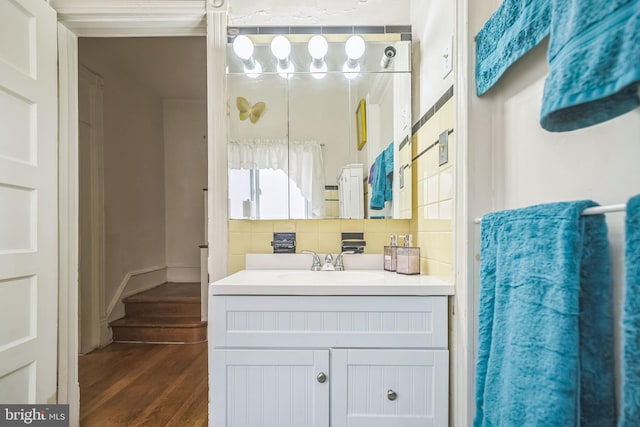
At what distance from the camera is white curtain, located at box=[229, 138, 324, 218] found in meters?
1.63

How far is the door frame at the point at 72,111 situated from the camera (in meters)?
1.51

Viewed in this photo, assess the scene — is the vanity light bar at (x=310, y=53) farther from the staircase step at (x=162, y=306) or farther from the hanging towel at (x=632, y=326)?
the staircase step at (x=162, y=306)

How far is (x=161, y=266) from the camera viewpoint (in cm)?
371

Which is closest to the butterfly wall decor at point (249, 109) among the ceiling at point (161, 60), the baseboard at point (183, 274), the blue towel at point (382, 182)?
the blue towel at point (382, 182)

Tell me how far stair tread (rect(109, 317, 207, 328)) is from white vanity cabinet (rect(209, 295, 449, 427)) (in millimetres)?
1787

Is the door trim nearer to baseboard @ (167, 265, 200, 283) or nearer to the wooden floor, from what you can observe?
the wooden floor

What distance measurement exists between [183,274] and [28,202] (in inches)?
104

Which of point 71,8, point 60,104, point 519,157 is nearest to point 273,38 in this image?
point 71,8

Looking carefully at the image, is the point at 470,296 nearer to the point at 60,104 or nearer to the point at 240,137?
the point at 240,137

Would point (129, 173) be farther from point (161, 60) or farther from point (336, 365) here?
point (336, 365)

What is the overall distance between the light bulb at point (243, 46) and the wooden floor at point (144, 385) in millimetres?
1777

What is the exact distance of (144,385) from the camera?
2012 mm

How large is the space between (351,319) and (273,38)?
1.32m

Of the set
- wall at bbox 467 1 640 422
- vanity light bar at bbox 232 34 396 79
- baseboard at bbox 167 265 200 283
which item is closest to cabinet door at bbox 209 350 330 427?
wall at bbox 467 1 640 422
